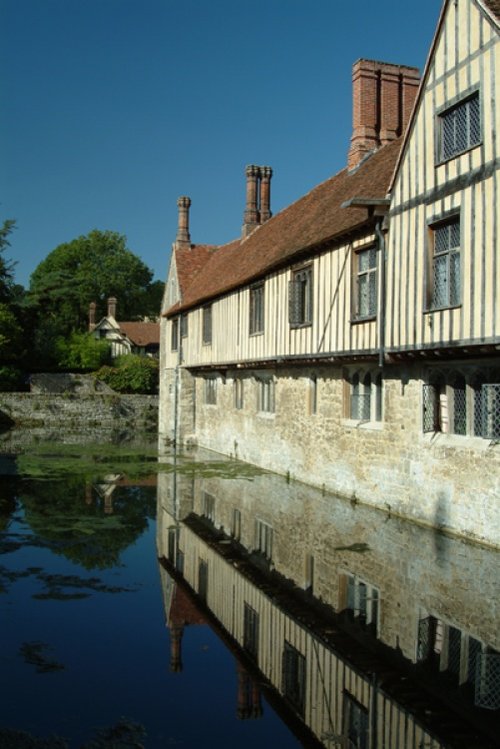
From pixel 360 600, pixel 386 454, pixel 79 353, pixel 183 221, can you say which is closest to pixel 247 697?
pixel 360 600

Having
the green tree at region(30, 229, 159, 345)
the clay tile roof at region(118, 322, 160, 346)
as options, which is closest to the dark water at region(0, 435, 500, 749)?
the clay tile roof at region(118, 322, 160, 346)

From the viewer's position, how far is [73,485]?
Answer: 14.8 m

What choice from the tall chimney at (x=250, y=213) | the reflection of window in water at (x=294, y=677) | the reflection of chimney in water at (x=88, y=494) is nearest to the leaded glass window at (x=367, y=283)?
the reflection of chimney in water at (x=88, y=494)

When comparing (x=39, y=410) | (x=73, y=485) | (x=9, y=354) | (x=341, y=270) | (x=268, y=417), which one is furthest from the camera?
(x=9, y=354)

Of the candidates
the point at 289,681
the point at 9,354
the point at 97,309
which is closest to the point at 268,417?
the point at 289,681

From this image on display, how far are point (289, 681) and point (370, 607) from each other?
177 centimetres

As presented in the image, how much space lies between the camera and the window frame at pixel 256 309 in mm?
17547

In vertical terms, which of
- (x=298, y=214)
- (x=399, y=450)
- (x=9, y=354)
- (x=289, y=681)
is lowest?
(x=289, y=681)

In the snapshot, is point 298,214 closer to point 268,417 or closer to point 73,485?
point 268,417

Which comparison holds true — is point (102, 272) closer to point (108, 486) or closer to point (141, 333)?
point (141, 333)

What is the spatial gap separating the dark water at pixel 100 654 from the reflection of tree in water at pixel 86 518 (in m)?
0.03

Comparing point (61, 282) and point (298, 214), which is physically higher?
point (61, 282)

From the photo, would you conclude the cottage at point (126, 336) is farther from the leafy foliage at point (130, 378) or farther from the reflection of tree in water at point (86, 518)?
the reflection of tree in water at point (86, 518)

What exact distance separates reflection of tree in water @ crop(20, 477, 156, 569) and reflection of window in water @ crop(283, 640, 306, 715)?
11.2ft
